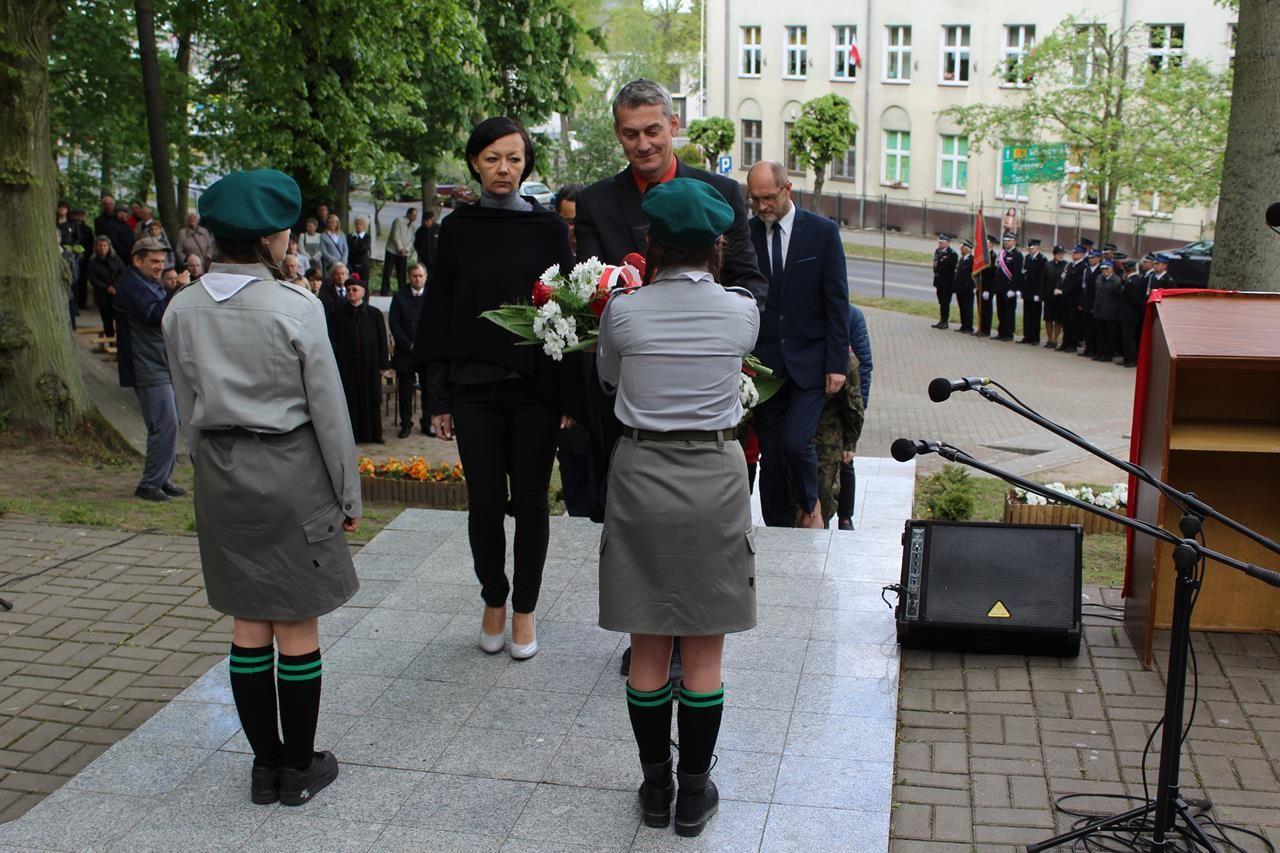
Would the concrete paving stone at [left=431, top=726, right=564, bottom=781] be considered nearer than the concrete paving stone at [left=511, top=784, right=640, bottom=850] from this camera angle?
No

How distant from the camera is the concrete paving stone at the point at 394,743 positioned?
15.1 feet

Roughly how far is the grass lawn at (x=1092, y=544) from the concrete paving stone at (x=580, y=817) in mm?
3496

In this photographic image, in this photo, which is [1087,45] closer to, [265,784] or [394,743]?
[394,743]

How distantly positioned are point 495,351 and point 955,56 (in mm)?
42089

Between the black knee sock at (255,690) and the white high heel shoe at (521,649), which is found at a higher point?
the black knee sock at (255,690)

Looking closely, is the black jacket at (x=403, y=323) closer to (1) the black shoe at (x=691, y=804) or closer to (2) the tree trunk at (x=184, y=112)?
(2) the tree trunk at (x=184, y=112)

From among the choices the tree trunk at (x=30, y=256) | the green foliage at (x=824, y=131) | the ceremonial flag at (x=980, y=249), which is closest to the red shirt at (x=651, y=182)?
the tree trunk at (x=30, y=256)

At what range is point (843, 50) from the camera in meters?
47.3

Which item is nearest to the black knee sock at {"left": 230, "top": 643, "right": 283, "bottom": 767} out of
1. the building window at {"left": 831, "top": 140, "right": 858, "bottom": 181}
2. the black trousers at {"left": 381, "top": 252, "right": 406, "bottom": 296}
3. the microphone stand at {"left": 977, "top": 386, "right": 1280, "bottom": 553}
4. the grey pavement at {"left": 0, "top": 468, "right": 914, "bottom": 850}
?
the grey pavement at {"left": 0, "top": 468, "right": 914, "bottom": 850}

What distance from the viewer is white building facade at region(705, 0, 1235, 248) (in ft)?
126

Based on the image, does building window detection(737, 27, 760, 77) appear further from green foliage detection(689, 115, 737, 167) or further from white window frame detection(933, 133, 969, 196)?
green foliage detection(689, 115, 737, 167)

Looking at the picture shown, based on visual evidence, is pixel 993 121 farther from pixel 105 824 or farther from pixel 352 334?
pixel 105 824

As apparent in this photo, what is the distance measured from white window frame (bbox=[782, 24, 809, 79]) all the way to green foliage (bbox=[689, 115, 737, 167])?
785cm

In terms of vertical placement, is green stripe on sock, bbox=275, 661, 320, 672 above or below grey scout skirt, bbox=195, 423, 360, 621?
below
